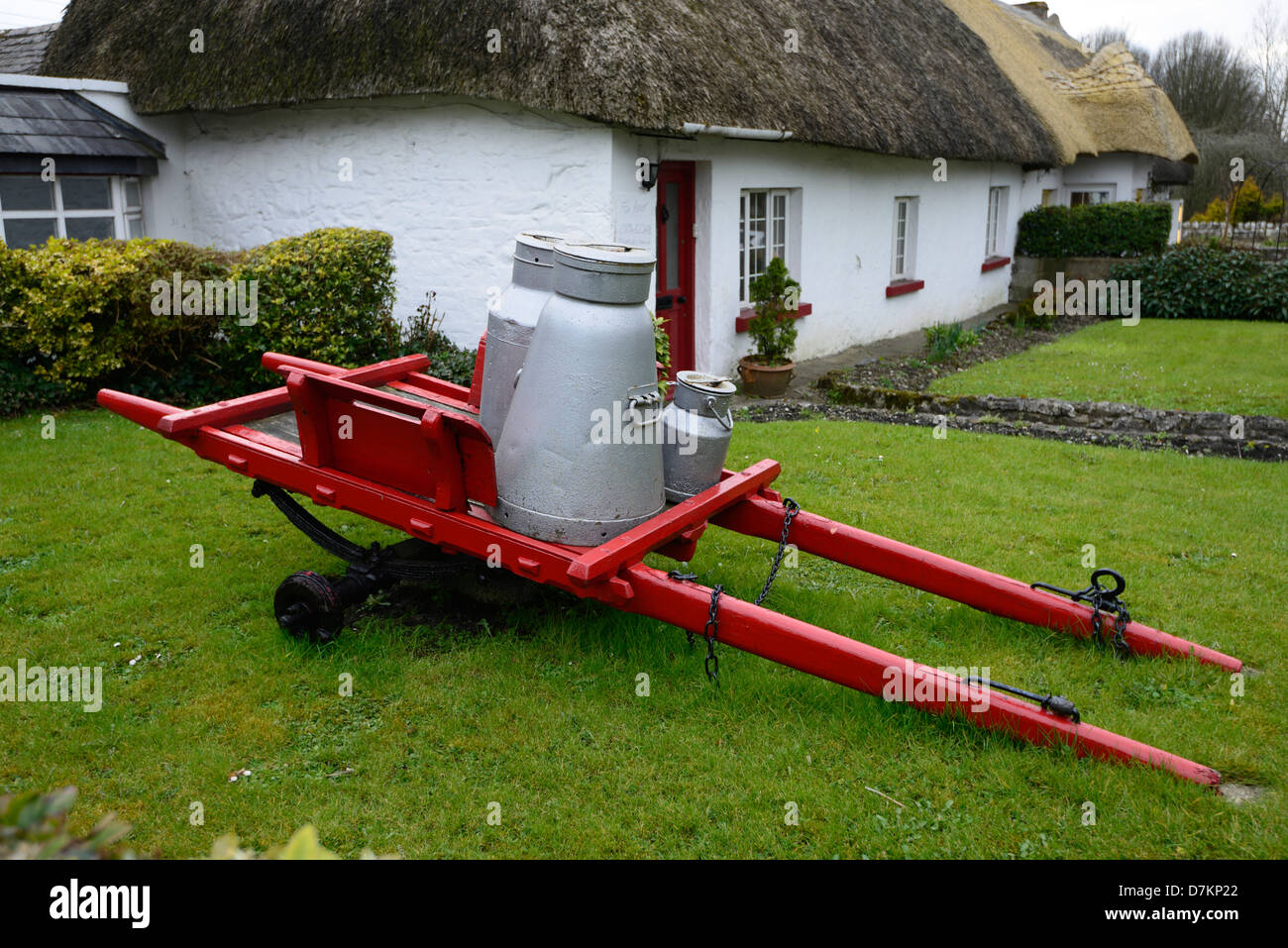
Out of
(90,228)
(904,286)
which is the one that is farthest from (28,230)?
(904,286)

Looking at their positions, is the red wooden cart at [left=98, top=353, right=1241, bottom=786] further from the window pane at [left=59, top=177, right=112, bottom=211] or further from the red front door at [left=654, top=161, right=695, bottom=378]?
the window pane at [left=59, top=177, right=112, bottom=211]

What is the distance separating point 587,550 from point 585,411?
0.55m

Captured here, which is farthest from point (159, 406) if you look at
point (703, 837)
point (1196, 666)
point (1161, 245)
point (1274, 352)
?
point (1161, 245)

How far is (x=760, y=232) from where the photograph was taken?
433 inches

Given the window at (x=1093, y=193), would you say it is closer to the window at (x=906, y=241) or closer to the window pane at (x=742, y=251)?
the window at (x=906, y=241)

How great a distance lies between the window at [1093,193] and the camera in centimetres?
2297

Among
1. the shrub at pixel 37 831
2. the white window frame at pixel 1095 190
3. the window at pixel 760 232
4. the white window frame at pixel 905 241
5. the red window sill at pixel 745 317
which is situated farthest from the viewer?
the white window frame at pixel 1095 190

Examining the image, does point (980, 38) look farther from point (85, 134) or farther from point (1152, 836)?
point (1152, 836)

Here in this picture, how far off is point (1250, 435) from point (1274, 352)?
18.5 ft

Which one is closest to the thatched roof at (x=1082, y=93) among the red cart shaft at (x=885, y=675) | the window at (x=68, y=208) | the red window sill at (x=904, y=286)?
the red window sill at (x=904, y=286)

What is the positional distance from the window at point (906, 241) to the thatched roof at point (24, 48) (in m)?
11.7

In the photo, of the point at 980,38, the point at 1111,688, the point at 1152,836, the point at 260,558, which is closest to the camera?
the point at 1152,836

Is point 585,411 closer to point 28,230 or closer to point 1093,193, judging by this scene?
point 28,230

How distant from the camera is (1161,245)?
19344mm
